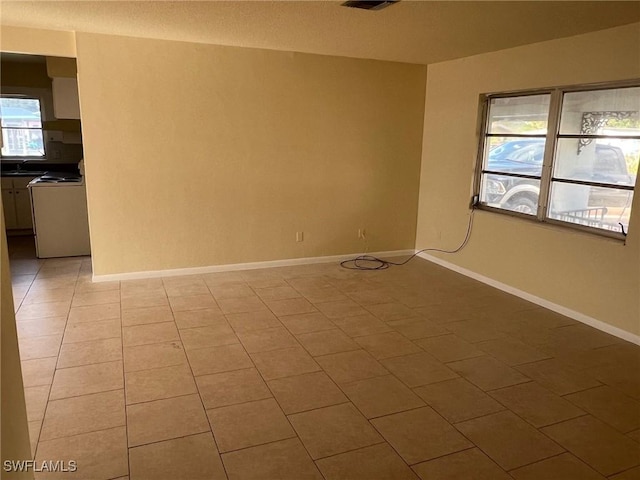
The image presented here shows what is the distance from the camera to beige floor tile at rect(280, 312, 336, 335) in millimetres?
3674

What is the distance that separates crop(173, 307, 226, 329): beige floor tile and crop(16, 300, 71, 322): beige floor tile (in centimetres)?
97

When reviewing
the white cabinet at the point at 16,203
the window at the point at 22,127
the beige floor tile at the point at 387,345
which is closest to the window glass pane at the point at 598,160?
the beige floor tile at the point at 387,345

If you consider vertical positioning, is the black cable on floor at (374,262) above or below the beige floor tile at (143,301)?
above

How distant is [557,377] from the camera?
119 inches

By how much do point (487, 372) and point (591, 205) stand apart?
1891 mm

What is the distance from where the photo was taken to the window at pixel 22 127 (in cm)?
705

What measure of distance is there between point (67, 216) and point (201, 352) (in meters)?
3.31

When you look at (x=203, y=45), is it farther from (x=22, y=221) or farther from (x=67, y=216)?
(x=22, y=221)

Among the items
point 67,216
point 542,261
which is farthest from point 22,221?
point 542,261

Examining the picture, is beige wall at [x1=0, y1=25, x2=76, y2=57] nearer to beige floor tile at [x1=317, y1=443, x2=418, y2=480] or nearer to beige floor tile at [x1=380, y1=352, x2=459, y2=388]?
beige floor tile at [x1=380, y1=352, x2=459, y2=388]

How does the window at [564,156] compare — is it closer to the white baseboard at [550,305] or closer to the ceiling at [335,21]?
the ceiling at [335,21]

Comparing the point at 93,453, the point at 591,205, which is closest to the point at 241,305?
the point at 93,453

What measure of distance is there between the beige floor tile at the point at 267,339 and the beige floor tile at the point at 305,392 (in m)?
0.45

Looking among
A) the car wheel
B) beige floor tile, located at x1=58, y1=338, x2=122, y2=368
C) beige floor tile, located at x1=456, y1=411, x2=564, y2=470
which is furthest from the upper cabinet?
beige floor tile, located at x1=456, y1=411, x2=564, y2=470
